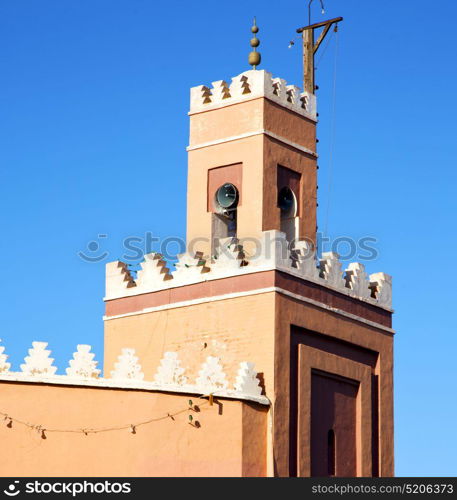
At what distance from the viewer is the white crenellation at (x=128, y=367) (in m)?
28.4

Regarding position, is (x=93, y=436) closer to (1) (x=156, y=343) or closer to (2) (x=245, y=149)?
(1) (x=156, y=343)

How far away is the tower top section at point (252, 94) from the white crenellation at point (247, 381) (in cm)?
584

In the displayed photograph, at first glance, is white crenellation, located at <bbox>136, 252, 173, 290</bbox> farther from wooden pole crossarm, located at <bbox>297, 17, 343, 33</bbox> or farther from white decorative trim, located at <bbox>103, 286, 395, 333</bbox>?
wooden pole crossarm, located at <bbox>297, 17, 343, 33</bbox>

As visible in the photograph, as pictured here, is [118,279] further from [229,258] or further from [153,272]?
[229,258]

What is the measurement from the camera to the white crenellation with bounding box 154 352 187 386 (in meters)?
28.3

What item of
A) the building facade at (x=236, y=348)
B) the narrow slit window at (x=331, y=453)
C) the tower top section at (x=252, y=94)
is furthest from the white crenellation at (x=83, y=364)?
the tower top section at (x=252, y=94)

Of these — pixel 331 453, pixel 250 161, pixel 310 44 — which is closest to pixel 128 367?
pixel 331 453

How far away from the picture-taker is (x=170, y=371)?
2833 cm

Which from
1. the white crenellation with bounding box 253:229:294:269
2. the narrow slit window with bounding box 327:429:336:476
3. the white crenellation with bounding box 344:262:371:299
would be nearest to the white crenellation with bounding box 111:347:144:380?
the white crenellation with bounding box 253:229:294:269

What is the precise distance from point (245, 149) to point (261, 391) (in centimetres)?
521

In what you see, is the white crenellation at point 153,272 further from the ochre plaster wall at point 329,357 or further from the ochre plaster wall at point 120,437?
the ochre plaster wall at point 120,437

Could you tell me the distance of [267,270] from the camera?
29.2 m
